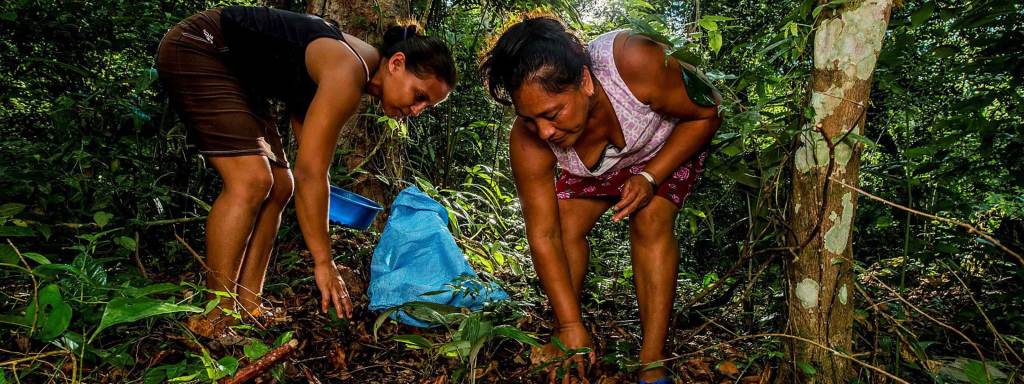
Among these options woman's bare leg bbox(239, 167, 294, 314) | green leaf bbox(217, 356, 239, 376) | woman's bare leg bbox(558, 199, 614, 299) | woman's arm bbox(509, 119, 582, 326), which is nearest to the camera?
green leaf bbox(217, 356, 239, 376)

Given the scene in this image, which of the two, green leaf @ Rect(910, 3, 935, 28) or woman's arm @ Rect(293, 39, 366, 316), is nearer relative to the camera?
green leaf @ Rect(910, 3, 935, 28)

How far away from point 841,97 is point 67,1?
11.9 feet

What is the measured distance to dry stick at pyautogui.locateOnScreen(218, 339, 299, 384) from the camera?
4.94 feet

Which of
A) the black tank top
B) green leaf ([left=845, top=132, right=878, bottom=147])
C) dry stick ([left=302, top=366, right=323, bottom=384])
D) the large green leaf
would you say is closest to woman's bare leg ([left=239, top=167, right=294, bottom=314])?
the black tank top

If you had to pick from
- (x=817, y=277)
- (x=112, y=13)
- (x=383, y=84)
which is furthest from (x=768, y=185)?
(x=112, y=13)

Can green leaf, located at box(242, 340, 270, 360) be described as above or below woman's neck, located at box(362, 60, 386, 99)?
below

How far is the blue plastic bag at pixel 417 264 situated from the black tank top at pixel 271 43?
2.43 feet

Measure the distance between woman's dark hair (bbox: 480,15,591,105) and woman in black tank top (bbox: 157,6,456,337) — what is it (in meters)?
0.46

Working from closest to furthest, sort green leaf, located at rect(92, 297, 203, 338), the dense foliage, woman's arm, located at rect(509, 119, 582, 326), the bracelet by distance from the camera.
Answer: green leaf, located at rect(92, 297, 203, 338) → the dense foliage → the bracelet → woman's arm, located at rect(509, 119, 582, 326)

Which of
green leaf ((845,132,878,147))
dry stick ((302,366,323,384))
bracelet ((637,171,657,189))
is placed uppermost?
green leaf ((845,132,878,147))

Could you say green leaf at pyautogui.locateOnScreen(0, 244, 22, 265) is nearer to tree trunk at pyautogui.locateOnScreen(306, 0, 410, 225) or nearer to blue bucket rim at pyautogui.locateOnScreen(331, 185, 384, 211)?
blue bucket rim at pyautogui.locateOnScreen(331, 185, 384, 211)

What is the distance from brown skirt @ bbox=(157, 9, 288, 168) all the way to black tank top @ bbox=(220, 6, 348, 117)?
0.05 metres

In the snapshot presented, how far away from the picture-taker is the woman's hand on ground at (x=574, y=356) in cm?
182

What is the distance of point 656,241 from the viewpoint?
2.03 meters
